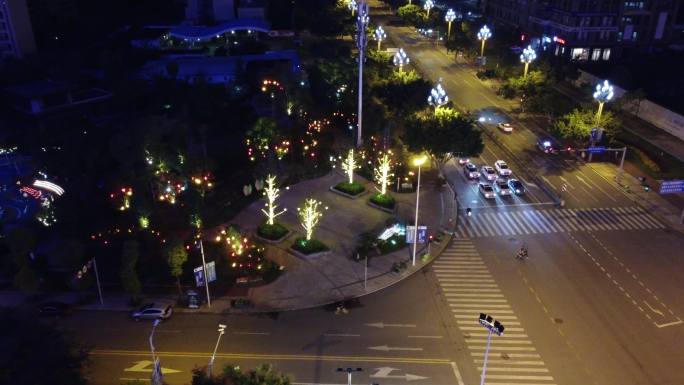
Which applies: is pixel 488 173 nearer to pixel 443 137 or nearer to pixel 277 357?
pixel 443 137

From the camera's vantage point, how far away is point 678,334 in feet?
131

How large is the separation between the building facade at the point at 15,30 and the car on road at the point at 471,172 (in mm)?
88756

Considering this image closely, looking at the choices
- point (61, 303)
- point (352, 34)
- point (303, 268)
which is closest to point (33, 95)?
point (61, 303)

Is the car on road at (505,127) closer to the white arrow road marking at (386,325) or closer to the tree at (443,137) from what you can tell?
the tree at (443,137)

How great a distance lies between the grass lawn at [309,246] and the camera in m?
49.5

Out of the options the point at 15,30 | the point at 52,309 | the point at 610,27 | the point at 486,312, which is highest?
the point at 610,27

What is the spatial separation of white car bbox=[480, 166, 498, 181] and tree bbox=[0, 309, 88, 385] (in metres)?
49.9

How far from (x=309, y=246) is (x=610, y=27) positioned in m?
90.8

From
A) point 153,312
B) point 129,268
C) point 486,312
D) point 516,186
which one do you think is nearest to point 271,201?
point 129,268

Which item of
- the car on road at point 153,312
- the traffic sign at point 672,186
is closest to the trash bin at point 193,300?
the car on road at point 153,312

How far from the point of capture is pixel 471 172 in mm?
65938

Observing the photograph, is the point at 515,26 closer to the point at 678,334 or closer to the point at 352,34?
the point at 352,34

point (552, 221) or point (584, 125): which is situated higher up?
point (584, 125)

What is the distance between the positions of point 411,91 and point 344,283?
146ft
